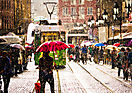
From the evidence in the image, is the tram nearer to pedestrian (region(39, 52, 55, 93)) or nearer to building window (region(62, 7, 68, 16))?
pedestrian (region(39, 52, 55, 93))

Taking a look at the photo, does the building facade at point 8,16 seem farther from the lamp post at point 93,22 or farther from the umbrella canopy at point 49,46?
the umbrella canopy at point 49,46

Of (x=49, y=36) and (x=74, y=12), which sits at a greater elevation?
(x=74, y=12)

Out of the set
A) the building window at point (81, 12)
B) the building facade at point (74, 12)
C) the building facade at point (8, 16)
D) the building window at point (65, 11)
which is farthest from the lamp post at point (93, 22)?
the building window at point (81, 12)

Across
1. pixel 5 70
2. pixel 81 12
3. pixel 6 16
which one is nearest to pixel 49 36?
pixel 5 70

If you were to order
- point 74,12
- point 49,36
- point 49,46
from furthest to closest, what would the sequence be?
point 74,12
point 49,36
point 49,46

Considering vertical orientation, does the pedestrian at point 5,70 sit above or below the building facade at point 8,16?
below

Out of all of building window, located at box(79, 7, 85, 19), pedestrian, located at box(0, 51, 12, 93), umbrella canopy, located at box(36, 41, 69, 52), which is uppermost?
building window, located at box(79, 7, 85, 19)

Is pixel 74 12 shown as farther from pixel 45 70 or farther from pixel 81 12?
pixel 45 70

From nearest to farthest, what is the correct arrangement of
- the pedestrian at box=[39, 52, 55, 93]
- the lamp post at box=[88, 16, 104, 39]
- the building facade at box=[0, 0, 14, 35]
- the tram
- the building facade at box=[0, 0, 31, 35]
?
the pedestrian at box=[39, 52, 55, 93], the tram, the lamp post at box=[88, 16, 104, 39], the building facade at box=[0, 0, 14, 35], the building facade at box=[0, 0, 31, 35]

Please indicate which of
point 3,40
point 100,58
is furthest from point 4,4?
point 3,40

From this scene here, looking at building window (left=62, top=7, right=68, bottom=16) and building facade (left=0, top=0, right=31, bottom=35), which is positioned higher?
building window (left=62, top=7, right=68, bottom=16)

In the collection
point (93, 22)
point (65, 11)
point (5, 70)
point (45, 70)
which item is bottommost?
point (5, 70)

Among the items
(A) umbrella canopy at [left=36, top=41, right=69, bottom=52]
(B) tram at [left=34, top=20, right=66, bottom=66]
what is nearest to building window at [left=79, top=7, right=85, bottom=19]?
(B) tram at [left=34, top=20, right=66, bottom=66]

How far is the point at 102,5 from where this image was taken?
5509cm
